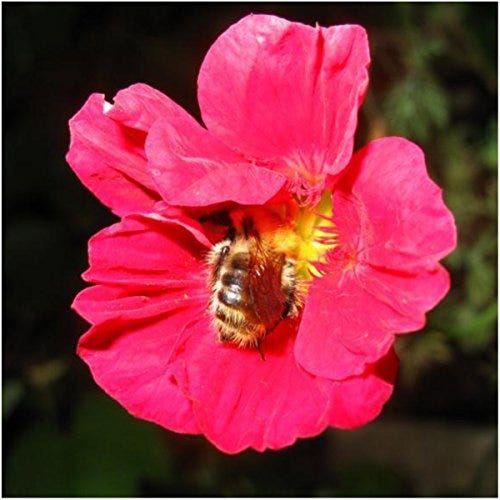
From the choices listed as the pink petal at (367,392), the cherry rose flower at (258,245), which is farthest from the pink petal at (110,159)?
the pink petal at (367,392)

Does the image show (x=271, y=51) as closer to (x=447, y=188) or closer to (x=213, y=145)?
(x=213, y=145)

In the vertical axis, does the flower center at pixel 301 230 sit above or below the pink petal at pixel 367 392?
above

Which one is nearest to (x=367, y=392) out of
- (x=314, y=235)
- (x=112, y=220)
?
(x=314, y=235)

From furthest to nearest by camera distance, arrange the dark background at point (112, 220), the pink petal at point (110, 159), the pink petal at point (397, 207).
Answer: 1. the dark background at point (112, 220)
2. the pink petal at point (110, 159)
3. the pink petal at point (397, 207)

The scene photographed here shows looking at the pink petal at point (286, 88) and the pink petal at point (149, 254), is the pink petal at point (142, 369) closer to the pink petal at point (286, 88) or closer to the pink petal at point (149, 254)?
the pink petal at point (149, 254)

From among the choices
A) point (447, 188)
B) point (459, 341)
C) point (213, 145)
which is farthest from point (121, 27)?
point (213, 145)

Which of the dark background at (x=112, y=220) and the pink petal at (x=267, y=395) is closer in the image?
the pink petal at (x=267, y=395)

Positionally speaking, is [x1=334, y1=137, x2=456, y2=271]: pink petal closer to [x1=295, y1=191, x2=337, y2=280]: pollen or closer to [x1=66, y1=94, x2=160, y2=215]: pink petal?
[x1=295, y1=191, x2=337, y2=280]: pollen
